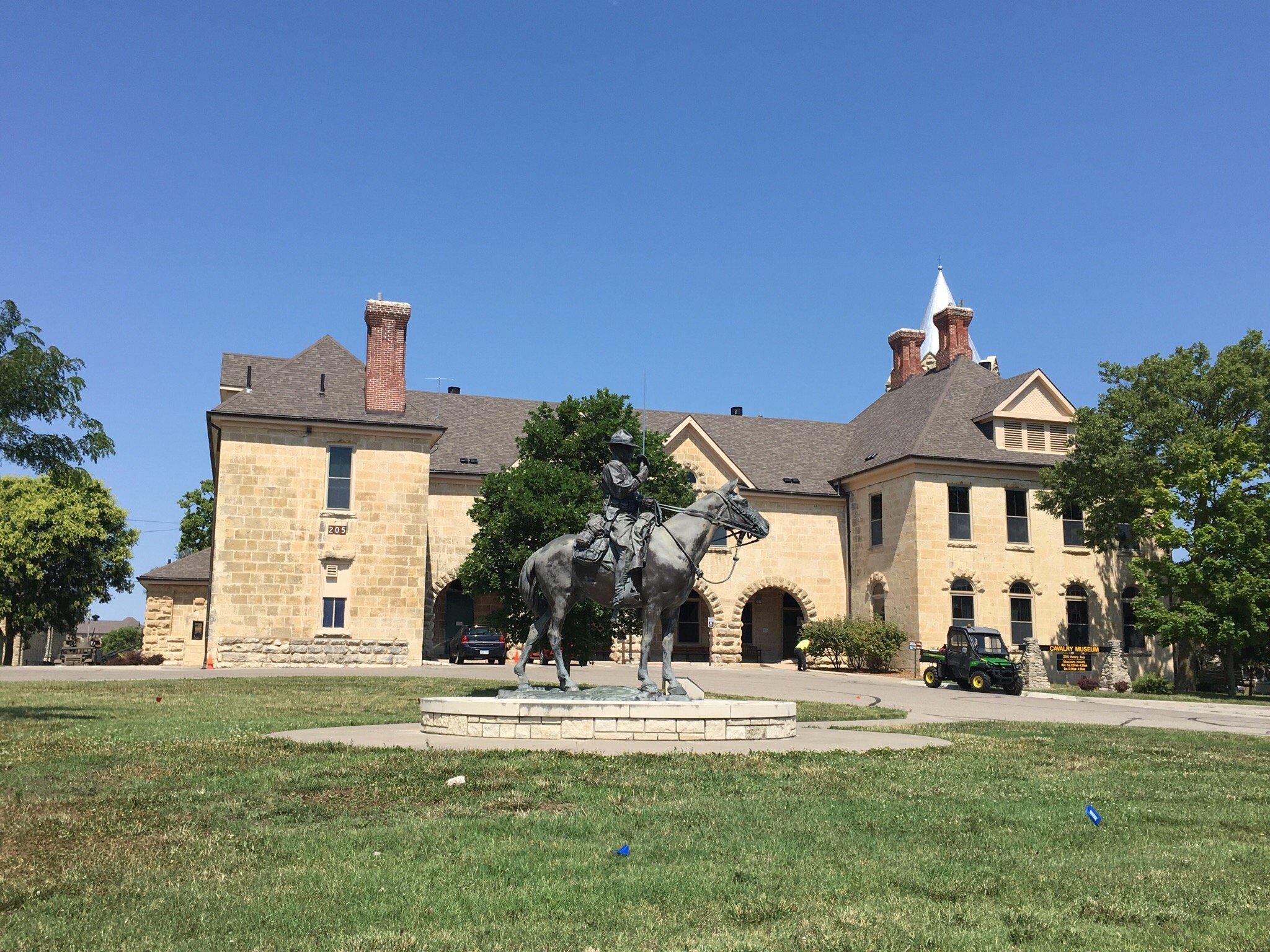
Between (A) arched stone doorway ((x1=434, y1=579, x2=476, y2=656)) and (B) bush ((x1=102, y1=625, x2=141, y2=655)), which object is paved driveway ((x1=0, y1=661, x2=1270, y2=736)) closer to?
(A) arched stone doorway ((x1=434, y1=579, x2=476, y2=656))

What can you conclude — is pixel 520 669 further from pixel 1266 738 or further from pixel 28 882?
pixel 1266 738

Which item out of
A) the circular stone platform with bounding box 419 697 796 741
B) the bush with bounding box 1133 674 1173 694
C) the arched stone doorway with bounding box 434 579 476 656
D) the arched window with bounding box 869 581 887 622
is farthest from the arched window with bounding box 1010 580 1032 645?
the circular stone platform with bounding box 419 697 796 741

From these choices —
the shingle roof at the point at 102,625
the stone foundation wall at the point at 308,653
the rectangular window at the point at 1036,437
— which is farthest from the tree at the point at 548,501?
the shingle roof at the point at 102,625

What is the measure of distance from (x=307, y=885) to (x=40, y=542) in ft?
169

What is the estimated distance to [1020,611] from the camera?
135 feet

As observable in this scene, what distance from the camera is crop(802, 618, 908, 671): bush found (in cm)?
3953

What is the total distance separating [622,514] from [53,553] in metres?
47.3

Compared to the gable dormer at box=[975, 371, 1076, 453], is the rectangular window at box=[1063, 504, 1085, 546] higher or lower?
lower

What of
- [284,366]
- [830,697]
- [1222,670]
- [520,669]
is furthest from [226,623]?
[1222,670]

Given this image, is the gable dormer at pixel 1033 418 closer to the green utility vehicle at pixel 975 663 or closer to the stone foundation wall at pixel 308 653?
the green utility vehicle at pixel 975 663

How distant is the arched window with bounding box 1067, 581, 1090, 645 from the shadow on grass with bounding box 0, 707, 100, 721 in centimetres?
3630

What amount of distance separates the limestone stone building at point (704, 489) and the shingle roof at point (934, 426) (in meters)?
0.13

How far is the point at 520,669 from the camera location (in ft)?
46.8

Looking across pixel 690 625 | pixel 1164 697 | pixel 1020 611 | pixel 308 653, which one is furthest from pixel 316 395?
pixel 1164 697
